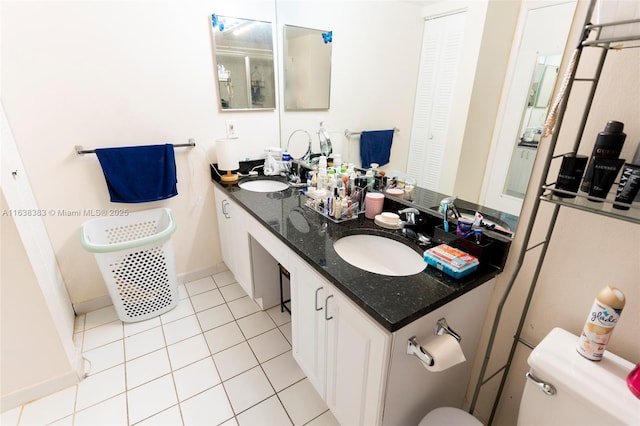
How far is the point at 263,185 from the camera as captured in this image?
2262 millimetres

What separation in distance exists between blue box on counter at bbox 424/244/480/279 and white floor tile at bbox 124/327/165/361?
168 cm

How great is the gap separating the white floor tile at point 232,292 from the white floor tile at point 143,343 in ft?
1.58

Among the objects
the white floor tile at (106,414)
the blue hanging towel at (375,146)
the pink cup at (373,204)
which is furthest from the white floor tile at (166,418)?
the blue hanging towel at (375,146)

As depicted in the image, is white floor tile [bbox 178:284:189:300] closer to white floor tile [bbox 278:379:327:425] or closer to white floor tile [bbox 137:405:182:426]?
white floor tile [bbox 137:405:182:426]

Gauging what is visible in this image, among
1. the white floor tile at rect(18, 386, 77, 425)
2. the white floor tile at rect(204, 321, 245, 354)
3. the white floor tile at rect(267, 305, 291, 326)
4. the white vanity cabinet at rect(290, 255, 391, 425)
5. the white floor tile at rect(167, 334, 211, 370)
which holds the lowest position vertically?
the white floor tile at rect(18, 386, 77, 425)

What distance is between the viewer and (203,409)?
4.68 ft

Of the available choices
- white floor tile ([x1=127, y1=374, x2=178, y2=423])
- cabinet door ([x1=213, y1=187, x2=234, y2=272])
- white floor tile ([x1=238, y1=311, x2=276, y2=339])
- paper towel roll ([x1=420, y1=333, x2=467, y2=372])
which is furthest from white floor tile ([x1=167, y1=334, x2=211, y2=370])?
paper towel roll ([x1=420, y1=333, x2=467, y2=372])

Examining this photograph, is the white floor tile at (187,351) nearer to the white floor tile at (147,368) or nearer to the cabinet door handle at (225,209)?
the white floor tile at (147,368)

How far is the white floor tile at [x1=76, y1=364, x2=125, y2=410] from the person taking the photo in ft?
4.83

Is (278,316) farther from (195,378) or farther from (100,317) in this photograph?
(100,317)

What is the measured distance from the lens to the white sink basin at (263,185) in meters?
2.19

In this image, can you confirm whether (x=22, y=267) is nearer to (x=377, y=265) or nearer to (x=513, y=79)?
(x=377, y=265)

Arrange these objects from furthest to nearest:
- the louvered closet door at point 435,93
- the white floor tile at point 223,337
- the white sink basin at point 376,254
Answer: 1. the white floor tile at point 223,337
2. the white sink basin at point 376,254
3. the louvered closet door at point 435,93

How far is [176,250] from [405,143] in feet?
6.15
